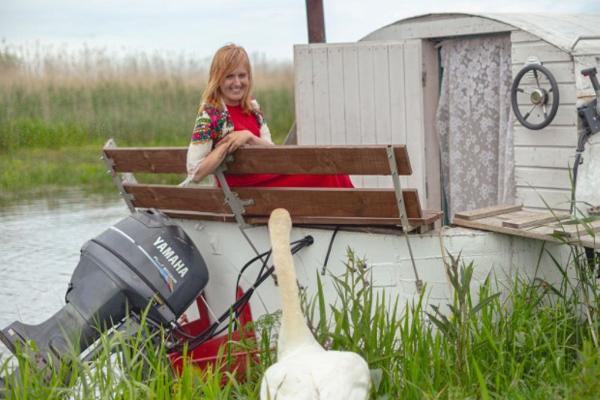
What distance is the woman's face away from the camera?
6066 mm

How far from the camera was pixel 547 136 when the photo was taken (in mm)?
6434

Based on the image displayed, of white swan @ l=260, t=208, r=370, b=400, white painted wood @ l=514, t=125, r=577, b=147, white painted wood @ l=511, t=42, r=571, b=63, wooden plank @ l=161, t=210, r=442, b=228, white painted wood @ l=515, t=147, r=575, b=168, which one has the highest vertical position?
white painted wood @ l=511, t=42, r=571, b=63

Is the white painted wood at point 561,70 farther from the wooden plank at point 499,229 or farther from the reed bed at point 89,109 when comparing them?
the reed bed at point 89,109

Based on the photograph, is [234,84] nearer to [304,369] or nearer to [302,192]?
[302,192]

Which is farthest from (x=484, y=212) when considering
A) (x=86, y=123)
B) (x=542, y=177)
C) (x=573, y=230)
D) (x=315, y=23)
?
(x=86, y=123)

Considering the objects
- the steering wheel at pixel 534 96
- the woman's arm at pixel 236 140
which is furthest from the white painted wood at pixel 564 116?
the woman's arm at pixel 236 140

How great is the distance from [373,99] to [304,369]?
3761mm

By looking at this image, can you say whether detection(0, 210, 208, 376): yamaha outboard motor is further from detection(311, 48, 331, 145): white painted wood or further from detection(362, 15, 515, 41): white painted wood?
detection(362, 15, 515, 41): white painted wood

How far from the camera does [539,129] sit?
6.44 meters

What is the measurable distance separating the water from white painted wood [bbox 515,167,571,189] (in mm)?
3576

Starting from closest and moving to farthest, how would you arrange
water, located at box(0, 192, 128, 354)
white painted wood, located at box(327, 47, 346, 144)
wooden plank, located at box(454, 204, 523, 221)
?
wooden plank, located at box(454, 204, 523, 221)
white painted wood, located at box(327, 47, 346, 144)
water, located at box(0, 192, 128, 354)

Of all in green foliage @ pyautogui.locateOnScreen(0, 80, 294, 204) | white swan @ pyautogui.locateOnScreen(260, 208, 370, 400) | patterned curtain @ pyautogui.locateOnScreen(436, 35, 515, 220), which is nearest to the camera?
white swan @ pyautogui.locateOnScreen(260, 208, 370, 400)

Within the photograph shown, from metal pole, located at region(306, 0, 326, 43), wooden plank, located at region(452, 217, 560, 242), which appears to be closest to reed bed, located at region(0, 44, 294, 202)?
metal pole, located at region(306, 0, 326, 43)

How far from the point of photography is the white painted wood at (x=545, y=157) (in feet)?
20.7
